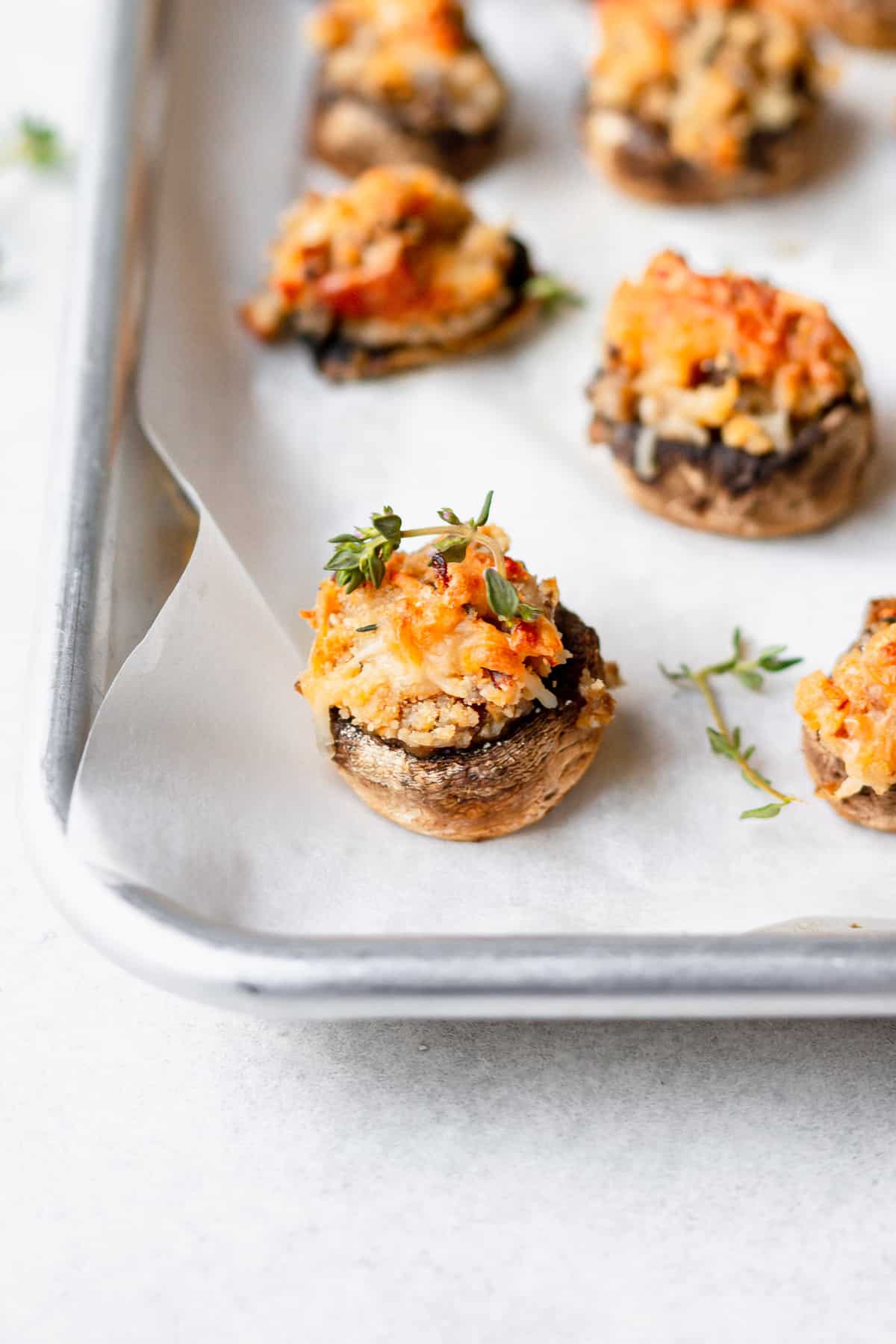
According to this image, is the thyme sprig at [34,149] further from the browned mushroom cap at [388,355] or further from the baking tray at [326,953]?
the baking tray at [326,953]

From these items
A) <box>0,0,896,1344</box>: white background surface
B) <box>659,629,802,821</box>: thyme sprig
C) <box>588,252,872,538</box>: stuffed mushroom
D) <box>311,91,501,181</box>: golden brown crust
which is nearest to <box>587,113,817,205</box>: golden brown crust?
<box>311,91,501,181</box>: golden brown crust

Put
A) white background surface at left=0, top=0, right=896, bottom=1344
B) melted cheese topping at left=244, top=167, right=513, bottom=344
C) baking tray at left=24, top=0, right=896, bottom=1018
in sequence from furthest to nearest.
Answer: melted cheese topping at left=244, top=167, right=513, bottom=344
white background surface at left=0, top=0, right=896, bottom=1344
baking tray at left=24, top=0, right=896, bottom=1018

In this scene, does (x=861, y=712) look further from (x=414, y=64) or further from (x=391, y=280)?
(x=414, y=64)

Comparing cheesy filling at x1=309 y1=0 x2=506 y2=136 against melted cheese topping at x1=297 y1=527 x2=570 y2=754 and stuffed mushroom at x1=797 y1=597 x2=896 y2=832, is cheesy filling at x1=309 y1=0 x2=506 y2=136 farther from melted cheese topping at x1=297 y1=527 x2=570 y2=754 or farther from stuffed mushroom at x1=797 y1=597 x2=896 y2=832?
stuffed mushroom at x1=797 y1=597 x2=896 y2=832

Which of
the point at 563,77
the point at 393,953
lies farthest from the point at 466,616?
the point at 563,77

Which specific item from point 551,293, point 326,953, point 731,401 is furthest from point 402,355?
point 326,953

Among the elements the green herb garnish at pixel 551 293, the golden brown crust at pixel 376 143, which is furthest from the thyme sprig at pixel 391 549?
the golden brown crust at pixel 376 143
